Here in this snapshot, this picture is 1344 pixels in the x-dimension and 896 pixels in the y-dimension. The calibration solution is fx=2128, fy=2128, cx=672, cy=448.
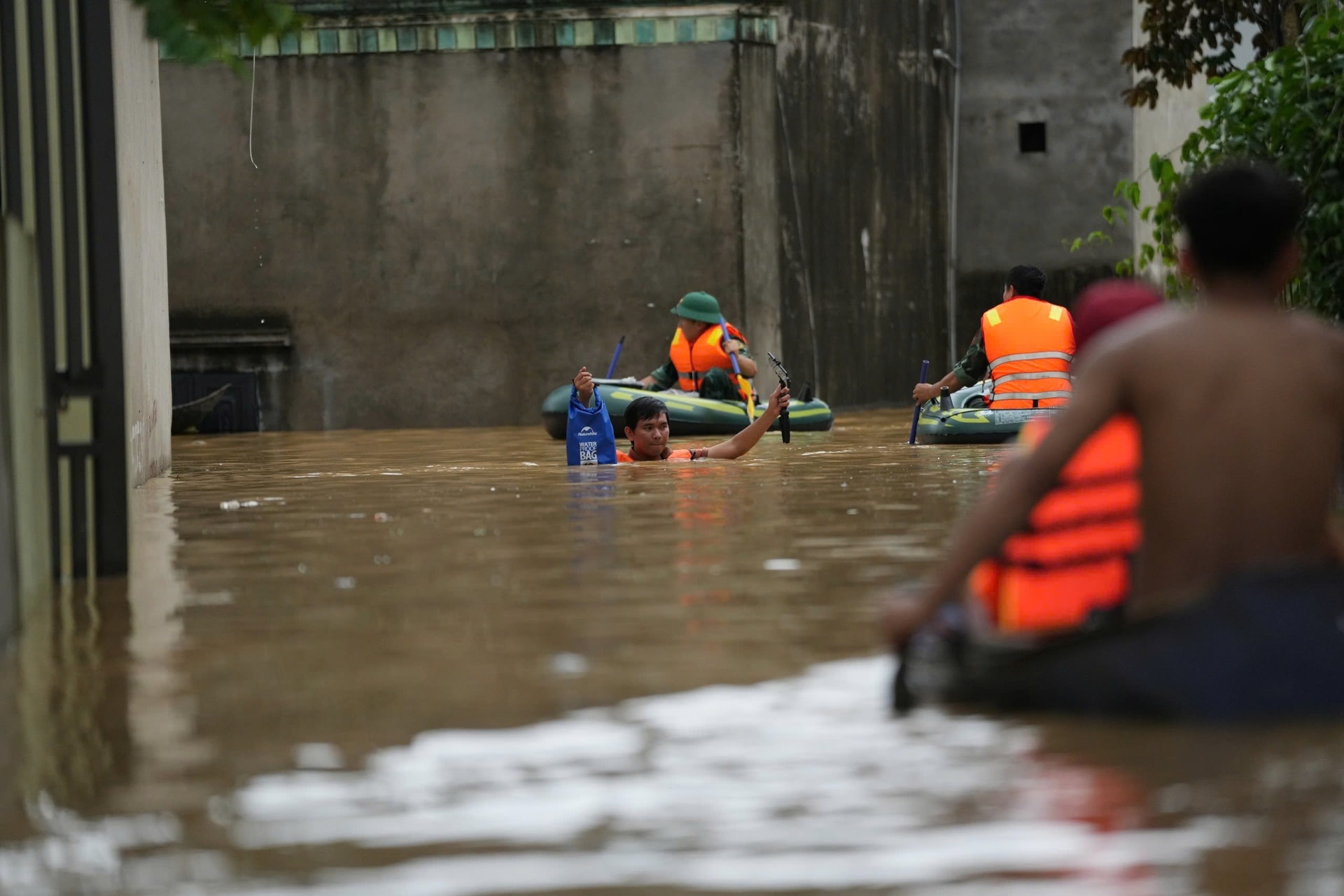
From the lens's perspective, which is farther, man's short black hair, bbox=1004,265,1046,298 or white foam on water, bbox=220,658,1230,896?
man's short black hair, bbox=1004,265,1046,298

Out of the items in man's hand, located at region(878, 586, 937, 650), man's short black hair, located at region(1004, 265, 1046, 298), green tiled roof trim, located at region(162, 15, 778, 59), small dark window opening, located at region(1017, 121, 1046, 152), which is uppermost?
green tiled roof trim, located at region(162, 15, 778, 59)

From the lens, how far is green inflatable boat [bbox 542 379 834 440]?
20203 mm

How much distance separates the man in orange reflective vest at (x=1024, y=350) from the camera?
51.2 feet

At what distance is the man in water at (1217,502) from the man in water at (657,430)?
8812mm

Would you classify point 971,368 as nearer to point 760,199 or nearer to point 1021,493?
point 760,199

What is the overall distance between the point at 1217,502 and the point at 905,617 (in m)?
0.73

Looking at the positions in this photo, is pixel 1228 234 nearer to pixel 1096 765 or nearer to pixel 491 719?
pixel 1096 765

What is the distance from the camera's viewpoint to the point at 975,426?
1697 centimetres

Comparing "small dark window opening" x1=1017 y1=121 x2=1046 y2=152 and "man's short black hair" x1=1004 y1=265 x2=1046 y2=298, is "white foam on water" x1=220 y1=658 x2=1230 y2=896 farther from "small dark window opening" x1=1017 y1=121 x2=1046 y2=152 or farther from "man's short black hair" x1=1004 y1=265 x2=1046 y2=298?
"small dark window opening" x1=1017 y1=121 x2=1046 y2=152

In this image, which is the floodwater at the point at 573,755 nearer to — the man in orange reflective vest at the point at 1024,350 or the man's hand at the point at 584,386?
the man's hand at the point at 584,386

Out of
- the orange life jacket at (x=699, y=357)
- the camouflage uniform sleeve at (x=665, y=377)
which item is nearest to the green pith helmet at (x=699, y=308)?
the orange life jacket at (x=699, y=357)

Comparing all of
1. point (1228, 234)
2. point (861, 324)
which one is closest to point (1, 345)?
point (1228, 234)

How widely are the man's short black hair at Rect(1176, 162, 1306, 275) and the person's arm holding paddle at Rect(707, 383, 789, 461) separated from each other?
8.85 metres

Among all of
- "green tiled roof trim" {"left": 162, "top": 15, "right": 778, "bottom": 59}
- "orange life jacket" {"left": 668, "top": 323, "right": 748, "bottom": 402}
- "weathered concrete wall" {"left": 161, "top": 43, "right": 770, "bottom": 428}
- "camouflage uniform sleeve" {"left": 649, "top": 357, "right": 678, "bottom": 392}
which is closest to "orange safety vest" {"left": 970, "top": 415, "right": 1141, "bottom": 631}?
"orange life jacket" {"left": 668, "top": 323, "right": 748, "bottom": 402}
